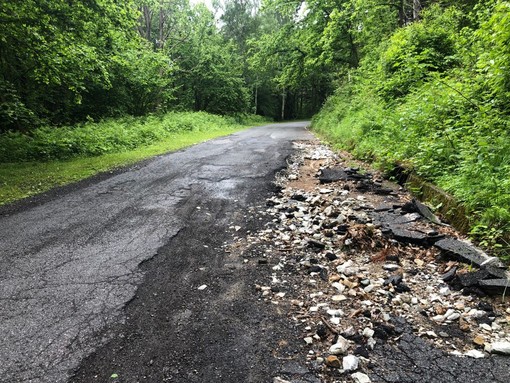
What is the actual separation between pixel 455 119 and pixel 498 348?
4.90m

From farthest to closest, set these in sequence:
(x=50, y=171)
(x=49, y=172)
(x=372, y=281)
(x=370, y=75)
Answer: (x=370, y=75), (x=50, y=171), (x=49, y=172), (x=372, y=281)

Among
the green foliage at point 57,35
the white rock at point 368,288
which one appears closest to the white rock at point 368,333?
the white rock at point 368,288

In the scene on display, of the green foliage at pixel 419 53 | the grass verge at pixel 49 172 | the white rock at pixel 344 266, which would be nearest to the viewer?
the white rock at pixel 344 266

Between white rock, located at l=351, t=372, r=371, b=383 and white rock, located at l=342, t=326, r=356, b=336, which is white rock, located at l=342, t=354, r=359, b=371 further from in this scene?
white rock, located at l=342, t=326, r=356, b=336

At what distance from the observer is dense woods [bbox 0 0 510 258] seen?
16.4 ft

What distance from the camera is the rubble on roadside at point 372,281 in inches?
104

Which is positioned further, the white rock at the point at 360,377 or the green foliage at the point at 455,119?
the green foliage at the point at 455,119

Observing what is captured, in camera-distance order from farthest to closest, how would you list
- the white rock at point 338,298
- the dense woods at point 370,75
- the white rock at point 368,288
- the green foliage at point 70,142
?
the green foliage at point 70,142 < the dense woods at point 370,75 < the white rock at point 368,288 < the white rock at point 338,298

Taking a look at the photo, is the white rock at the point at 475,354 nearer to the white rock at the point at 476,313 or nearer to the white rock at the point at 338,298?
→ the white rock at the point at 476,313

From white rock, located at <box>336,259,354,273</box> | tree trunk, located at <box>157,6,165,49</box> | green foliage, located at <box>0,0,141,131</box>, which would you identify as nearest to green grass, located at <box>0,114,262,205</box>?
green foliage, located at <box>0,0,141,131</box>

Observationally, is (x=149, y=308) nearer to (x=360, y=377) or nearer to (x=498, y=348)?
(x=360, y=377)

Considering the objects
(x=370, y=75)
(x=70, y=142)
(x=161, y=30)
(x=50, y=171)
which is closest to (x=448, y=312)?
(x=50, y=171)

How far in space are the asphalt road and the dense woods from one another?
3192 mm

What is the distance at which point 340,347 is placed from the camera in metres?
2.53
